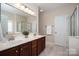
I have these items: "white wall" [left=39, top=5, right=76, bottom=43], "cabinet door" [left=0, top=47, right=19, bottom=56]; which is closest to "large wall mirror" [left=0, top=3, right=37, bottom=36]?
"white wall" [left=39, top=5, right=76, bottom=43]

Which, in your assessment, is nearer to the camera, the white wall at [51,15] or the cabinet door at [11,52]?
the cabinet door at [11,52]

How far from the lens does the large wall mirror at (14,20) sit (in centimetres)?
240

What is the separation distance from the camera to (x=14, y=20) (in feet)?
9.09

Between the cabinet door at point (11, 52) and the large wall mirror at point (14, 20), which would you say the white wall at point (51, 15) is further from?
the cabinet door at point (11, 52)

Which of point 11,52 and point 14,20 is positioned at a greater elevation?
point 14,20

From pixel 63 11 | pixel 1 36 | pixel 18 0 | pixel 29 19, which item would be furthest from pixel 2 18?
pixel 63 11

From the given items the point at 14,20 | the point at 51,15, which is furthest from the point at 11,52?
the point at 51,15

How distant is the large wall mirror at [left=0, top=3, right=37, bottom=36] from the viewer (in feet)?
7.86

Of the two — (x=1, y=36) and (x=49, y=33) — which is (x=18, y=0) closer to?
(x=1, y=36)

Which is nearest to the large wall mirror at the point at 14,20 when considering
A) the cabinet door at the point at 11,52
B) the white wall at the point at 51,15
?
the white wall at the point at 51,15

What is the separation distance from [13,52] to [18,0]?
953 mm

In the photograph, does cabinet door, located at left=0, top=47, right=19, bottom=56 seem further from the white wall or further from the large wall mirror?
the white wall

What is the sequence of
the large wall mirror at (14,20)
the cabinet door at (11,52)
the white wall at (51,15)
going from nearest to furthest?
the cabinet door at (11,52)
the large wall mirror at (14,20)
the white wall at (51,15)

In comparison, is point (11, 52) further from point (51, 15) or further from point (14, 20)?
point (51, 15)
